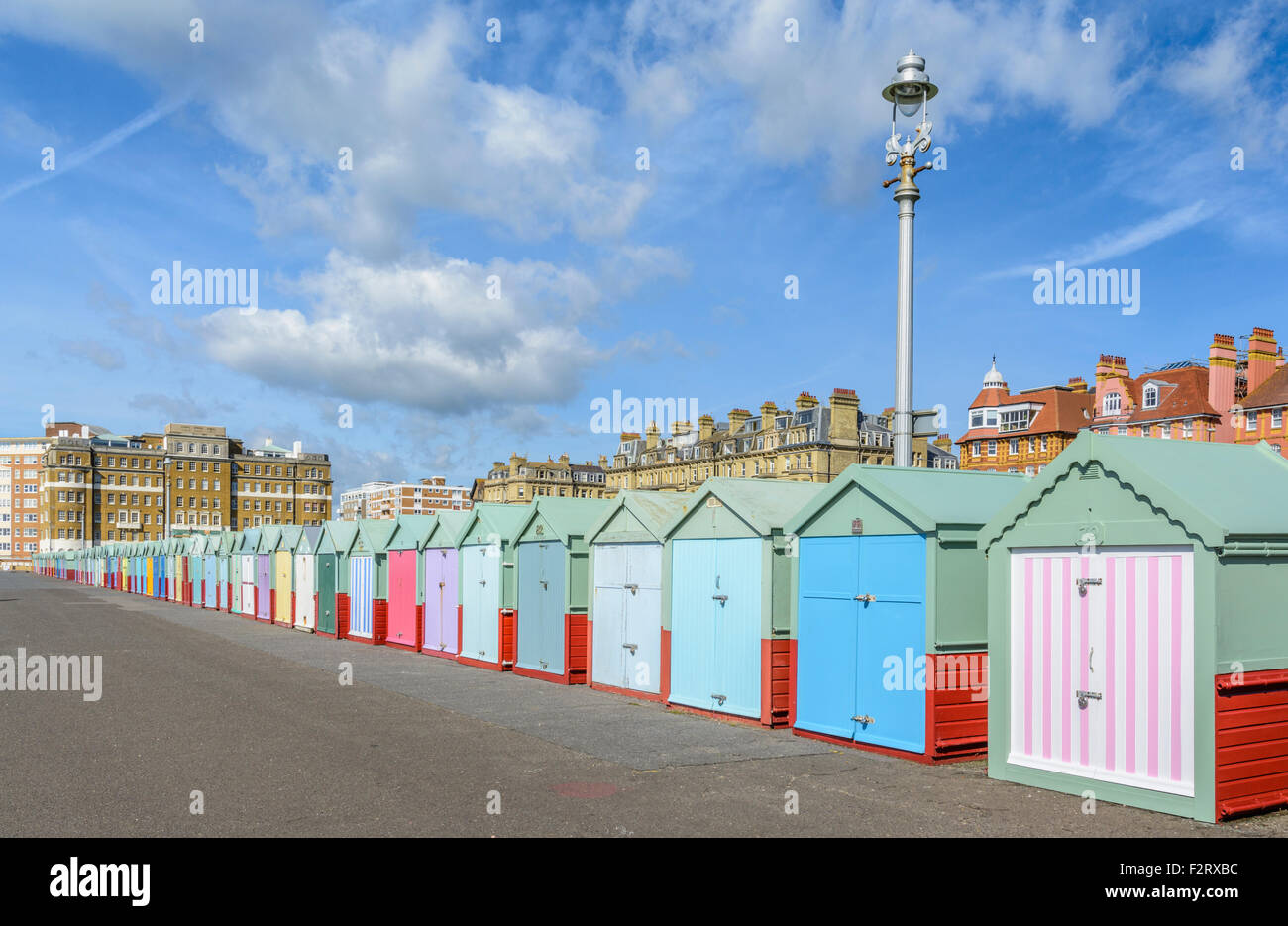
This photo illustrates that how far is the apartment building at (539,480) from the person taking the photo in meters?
150

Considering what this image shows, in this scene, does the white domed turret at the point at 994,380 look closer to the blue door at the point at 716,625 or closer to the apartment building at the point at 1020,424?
the apartment building at the point at 1020,424

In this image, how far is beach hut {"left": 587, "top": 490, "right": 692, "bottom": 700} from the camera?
1661cm

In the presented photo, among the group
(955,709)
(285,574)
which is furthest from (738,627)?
(285,574)

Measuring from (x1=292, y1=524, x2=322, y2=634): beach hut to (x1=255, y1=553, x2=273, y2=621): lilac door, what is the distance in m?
3.83

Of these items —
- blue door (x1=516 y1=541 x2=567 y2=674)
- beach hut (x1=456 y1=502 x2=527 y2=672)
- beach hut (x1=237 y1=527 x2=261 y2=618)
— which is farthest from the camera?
beach hut (x1=237 y1=527 x2=261 y2=618)

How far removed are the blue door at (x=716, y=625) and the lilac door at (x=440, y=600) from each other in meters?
9.30

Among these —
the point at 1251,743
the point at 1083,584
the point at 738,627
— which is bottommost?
the point at 1251,743

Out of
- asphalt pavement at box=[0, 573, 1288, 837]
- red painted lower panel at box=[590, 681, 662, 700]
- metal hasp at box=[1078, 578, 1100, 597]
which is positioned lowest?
red painted lower panel at box=[590, 681, 662, 700]

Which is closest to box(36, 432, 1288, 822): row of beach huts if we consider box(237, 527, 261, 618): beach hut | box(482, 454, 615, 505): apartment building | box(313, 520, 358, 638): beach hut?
box(313, 520, 358, 638): beach hut

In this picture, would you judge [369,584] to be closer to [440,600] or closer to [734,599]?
[440,600]

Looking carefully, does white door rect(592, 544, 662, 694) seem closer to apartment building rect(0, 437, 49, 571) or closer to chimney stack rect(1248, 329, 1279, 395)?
chimney stack rect(1248, 329, 1279, 395)

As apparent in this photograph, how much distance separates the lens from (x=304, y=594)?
114ft

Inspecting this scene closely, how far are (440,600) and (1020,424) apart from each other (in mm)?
66262

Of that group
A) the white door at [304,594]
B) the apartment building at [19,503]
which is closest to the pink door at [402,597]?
the white door at [304,594]
